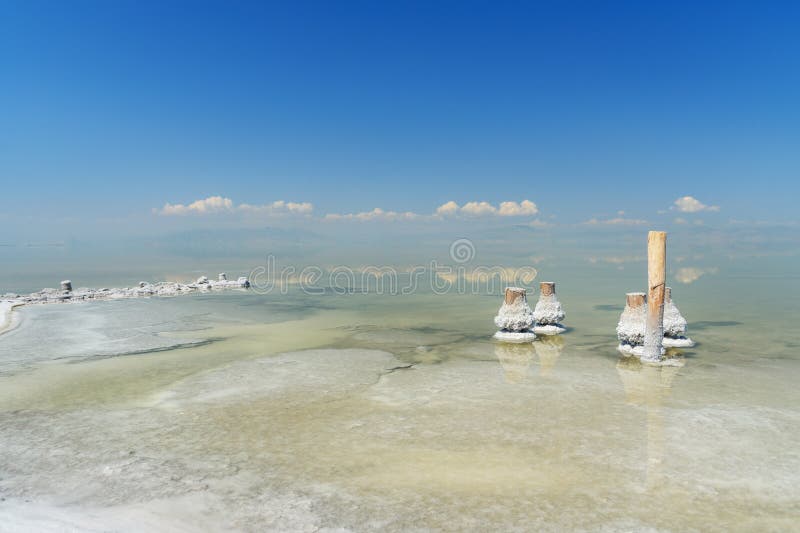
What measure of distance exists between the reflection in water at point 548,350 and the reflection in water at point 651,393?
4.76 ft

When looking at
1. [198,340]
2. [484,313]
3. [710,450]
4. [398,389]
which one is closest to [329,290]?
[484,313]

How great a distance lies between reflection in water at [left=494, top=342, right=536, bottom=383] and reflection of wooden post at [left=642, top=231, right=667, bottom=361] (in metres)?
2.67

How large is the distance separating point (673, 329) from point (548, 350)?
127 inches

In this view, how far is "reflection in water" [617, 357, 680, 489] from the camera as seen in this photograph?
6.33m

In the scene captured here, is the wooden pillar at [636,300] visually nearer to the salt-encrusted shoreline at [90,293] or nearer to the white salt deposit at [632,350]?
the white salt deposit at [632,350]

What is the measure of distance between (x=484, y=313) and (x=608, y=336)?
5.42 meters

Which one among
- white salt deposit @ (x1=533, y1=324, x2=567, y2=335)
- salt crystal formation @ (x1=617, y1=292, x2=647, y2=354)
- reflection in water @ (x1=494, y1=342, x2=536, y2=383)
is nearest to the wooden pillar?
salt crystal formation @ (x1=617, y1=292, x2=647, y2=354)

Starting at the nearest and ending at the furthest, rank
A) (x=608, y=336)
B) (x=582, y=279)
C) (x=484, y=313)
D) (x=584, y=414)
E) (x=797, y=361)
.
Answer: (x=584, y=414)
(x=797, y=361)
(x=608, y=336)
(x=484, y=313)
(x=582, y=279)

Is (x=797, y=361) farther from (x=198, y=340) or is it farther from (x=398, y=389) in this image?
(x=198, y=340)

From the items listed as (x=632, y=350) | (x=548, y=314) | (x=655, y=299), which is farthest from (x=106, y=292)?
(x=655, y=299)

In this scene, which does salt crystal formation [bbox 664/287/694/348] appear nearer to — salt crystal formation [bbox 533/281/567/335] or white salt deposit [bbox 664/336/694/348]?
white salt deposit [bbox 664/336/694/348]

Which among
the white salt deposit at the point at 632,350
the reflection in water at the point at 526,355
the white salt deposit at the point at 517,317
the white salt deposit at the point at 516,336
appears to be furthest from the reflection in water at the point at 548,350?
the white salt deposit at the point at 632,350

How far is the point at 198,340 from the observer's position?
1468 cm

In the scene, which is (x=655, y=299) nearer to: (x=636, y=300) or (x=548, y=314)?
(x=636, y=300)
